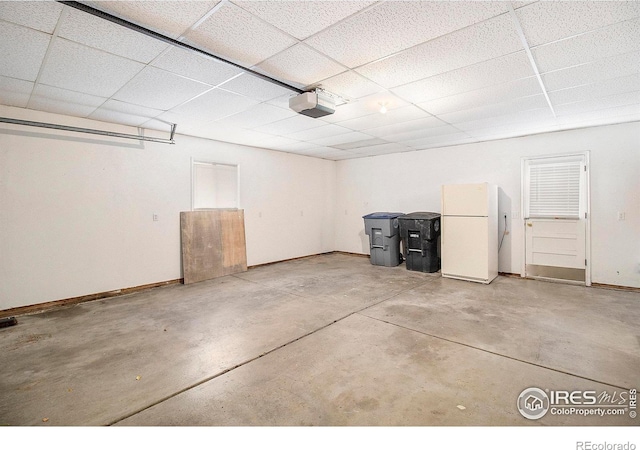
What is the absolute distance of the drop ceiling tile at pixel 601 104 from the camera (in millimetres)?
3375

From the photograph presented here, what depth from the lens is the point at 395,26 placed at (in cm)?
205

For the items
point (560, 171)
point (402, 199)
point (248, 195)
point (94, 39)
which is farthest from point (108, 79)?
point (560, 171)

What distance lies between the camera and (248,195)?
6.19 m

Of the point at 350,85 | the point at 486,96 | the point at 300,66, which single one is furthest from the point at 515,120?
the point at 300,66

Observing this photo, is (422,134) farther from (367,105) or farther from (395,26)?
(395,26)

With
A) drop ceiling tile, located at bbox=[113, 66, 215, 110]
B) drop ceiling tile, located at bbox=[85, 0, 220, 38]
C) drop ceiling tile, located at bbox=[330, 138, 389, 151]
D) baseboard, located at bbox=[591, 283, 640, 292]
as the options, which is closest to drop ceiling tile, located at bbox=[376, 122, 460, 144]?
drop ceiling tile, located at bbox=[330, 138, 389, 151]

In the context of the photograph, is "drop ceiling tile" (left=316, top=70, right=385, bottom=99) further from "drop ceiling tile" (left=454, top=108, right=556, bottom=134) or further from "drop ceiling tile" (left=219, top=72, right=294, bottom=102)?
"drop ceiling tile" (left=454, top=108, right=556, bottom=134)

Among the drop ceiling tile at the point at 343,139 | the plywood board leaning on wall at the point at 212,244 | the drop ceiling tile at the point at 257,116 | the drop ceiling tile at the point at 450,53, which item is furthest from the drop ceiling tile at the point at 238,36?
the plywood board leaning on wall at the point at 212,244

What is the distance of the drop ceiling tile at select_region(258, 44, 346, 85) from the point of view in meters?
2.41

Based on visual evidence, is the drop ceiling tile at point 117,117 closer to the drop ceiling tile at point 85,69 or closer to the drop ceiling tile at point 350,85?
the drop ceiling tile at point 85,69

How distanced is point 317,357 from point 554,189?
5.04m

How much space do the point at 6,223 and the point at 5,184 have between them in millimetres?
475

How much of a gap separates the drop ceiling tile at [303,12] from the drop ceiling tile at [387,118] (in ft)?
6.86

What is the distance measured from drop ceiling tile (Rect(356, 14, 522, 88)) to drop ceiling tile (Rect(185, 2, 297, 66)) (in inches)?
33.9
